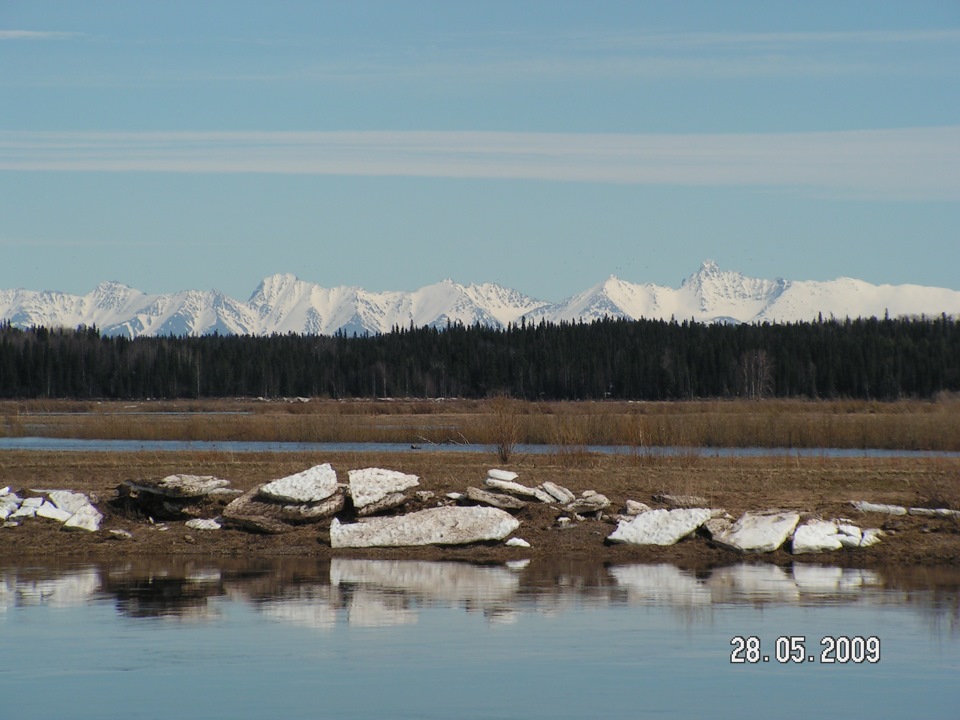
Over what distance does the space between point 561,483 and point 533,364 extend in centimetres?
13132

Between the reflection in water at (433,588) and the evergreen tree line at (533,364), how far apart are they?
11573cm

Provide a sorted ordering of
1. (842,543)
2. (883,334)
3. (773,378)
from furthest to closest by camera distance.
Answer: (883,334)
(773,378)
(842,543)

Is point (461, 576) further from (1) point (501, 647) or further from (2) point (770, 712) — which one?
(2) point (770, 712)

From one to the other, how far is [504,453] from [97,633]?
18.7m

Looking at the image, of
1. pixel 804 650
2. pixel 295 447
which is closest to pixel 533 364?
pixel 295 447

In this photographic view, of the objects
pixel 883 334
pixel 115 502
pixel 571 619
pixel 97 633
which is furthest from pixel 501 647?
pixel 883 334

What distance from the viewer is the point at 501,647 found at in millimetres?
12742

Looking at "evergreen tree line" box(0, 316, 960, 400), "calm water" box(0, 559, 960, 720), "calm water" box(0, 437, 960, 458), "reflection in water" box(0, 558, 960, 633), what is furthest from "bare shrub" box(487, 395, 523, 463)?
"evergreen tree line" box(0, 316, 960, 400)

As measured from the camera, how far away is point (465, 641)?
1301cm

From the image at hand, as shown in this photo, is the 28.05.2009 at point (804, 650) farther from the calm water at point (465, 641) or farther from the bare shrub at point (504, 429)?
the bare shrub at point (504, 429)

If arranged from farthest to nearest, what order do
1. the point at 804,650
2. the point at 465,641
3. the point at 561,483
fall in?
1. the point at 561,483
2. the point at 465,641
3. the point at 804,650

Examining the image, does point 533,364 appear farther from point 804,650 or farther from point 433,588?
point 804,650

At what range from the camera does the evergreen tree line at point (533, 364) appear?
139 metres

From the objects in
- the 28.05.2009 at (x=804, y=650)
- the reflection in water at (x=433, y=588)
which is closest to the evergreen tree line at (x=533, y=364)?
the reflection in water at (x=433, y=588)
